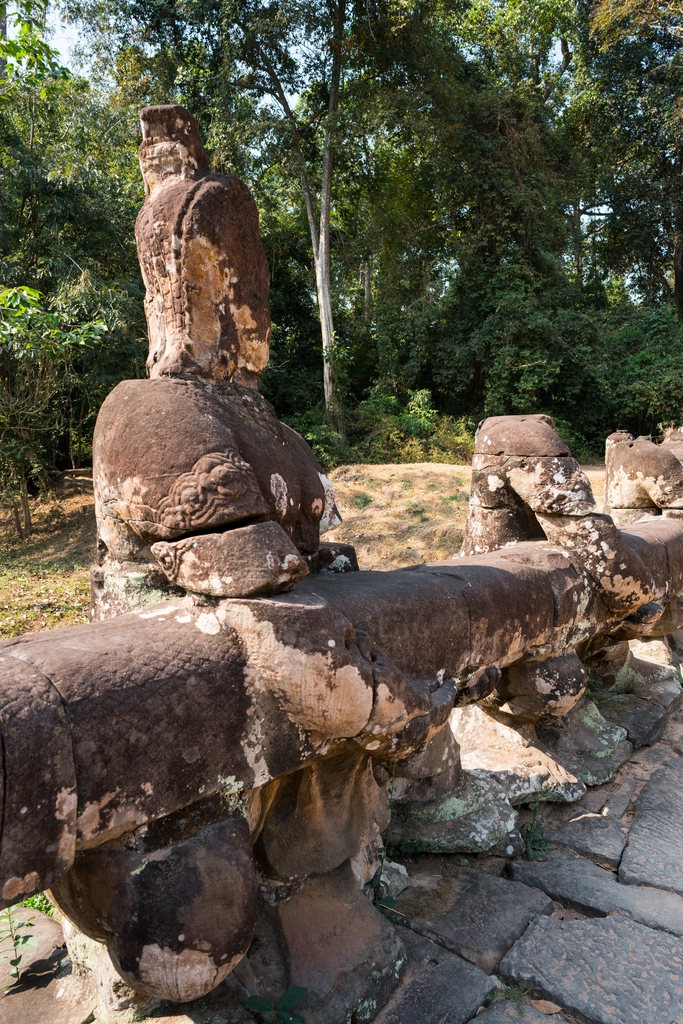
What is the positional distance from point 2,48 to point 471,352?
11509 mm

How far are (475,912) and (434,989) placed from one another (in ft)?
1.52

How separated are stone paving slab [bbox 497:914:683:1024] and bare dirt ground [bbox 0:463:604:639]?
19.1 feet

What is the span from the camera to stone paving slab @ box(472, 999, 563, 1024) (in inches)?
71.8

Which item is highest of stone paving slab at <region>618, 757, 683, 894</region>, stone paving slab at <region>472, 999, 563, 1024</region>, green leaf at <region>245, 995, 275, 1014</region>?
green leaf at <region>245, 995, 275, 1014</region>

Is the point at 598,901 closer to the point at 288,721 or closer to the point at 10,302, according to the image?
the point at 288,721

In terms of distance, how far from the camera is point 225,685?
5.01 feet

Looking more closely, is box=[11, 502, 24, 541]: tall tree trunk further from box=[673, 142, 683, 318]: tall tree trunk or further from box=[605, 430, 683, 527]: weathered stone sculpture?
box=[673, 142, 683, 318]: tall tree trunk

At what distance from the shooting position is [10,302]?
4879 millimetres

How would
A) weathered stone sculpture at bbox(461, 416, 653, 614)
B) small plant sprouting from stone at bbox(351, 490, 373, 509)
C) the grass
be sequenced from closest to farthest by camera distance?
weathered stone sculpture at bbox(461, 416, 653, 614) < the grass < small plant sprouting from stone at bbox(351, 490, 373, 509)

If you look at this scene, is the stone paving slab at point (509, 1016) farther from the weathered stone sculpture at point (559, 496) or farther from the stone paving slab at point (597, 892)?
the weathered stone sculpture at point (559, 496)

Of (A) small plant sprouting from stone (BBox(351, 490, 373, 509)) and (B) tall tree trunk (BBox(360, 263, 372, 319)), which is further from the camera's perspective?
(B) tall tree trunk (BBox(360, 263, 372, 319))

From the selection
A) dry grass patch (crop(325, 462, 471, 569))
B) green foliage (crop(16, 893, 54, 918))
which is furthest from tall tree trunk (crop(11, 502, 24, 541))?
green foliage (crop(16, 893, 54, 918))

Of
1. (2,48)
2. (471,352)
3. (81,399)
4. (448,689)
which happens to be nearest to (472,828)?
(448,689)

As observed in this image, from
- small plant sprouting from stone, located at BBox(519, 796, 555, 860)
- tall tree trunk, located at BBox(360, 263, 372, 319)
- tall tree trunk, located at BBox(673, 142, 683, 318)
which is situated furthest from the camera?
tall tree trunk, located at BBox(360, 263, 372, 319)
